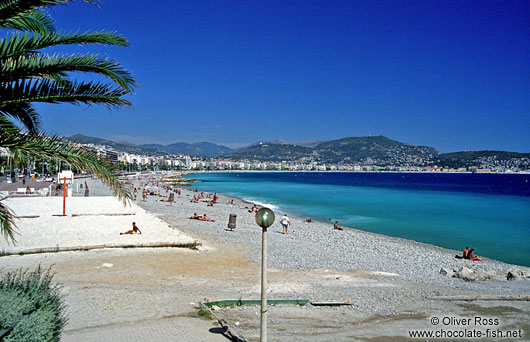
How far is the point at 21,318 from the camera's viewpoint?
11.9 ft

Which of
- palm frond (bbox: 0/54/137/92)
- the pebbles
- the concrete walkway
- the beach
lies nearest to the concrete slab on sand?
the beach

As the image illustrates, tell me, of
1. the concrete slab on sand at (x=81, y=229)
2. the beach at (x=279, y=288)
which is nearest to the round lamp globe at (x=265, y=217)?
the beach at (x=279, y=288)

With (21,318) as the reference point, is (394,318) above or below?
below

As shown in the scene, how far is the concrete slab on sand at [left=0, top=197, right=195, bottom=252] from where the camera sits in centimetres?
1236

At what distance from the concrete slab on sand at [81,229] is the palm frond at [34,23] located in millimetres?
4953

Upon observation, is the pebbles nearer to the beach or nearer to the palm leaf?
the beach

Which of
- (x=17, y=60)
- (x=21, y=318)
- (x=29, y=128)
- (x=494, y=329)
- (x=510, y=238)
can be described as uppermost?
(x=17, y=60)

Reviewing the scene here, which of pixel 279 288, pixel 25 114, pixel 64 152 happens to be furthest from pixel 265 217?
pixel 279 288

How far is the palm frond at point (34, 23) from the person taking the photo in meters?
5.03

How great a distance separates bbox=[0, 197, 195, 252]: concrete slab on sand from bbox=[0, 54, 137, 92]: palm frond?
561cm

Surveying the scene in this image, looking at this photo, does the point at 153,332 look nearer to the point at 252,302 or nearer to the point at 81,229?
the point at 252,302

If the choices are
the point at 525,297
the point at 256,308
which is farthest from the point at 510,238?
the point at 256,308

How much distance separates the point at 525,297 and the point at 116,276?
339 inches

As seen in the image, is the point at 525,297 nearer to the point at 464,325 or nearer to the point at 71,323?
the point at 464,325
